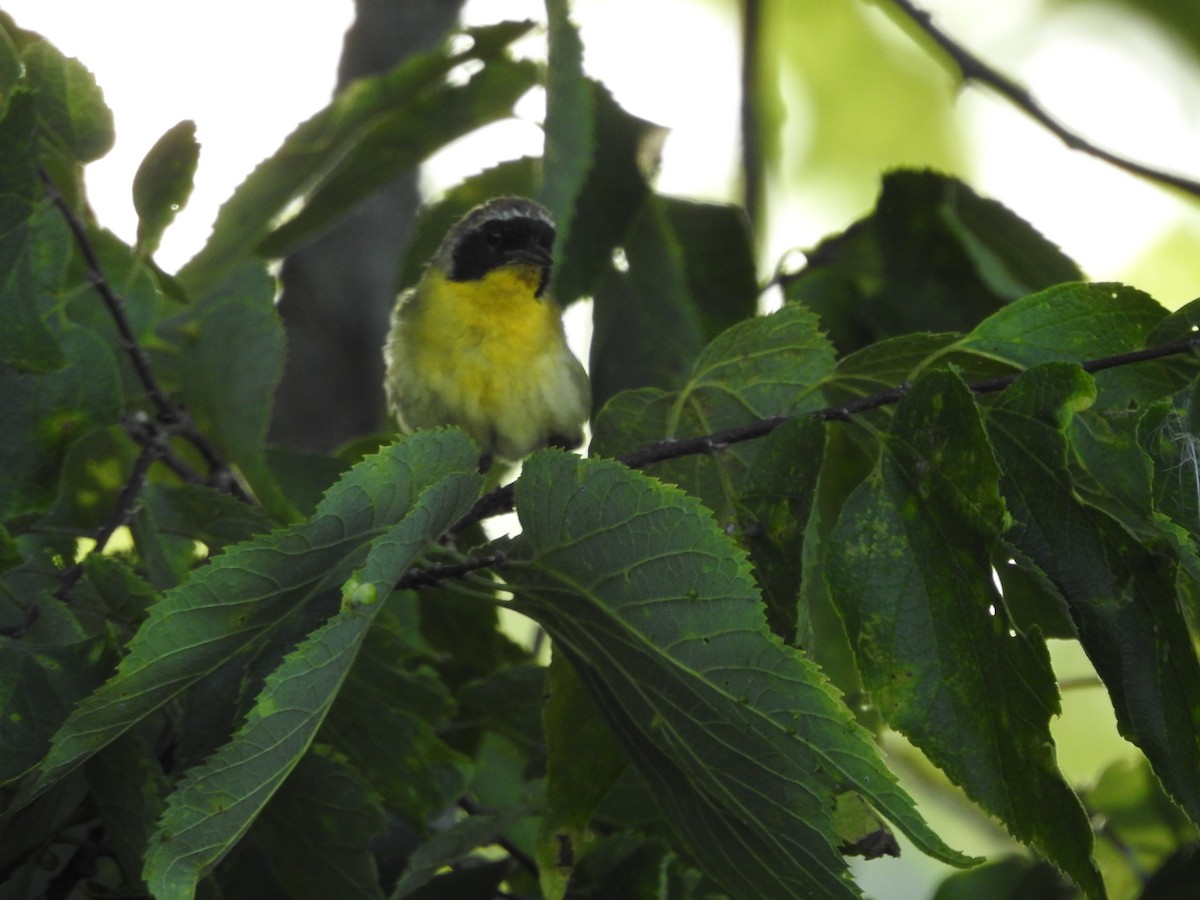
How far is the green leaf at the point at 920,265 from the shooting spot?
329cm

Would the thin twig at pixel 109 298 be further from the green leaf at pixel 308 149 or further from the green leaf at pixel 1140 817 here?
the green leaf at pixel 1140 817

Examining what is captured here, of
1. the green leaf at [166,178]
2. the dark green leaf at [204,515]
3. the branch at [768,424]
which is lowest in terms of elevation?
the branch at [768,424]

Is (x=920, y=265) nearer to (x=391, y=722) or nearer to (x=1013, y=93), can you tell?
(x=1013, y=93)

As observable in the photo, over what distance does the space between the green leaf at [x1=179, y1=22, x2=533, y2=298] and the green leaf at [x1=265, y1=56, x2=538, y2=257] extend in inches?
1.0

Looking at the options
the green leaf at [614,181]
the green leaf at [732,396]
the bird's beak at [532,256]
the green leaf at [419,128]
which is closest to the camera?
the green leaf at [732,396]

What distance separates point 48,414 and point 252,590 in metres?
0.90

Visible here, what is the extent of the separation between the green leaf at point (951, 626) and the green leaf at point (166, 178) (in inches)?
53.0

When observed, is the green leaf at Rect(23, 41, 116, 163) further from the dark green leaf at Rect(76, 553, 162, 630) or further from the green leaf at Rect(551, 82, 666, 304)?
the green leaf at Rect(551, 82, 666, 304)

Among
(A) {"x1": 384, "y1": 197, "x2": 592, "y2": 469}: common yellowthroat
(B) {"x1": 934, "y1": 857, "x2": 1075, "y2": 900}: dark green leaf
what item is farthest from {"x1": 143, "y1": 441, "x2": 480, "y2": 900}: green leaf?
(A) {"x1": 384, "y1": 197, "x2": 592, "y2": 469}: common yellowthroat

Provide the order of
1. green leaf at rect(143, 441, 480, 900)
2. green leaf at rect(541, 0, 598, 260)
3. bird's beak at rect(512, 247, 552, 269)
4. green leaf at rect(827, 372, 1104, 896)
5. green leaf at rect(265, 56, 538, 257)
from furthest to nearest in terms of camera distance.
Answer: bird's beak at rect(512, 247, 552, 269), green leaf at rect(265, 56, 538, 257), green leaf at rect(541, 0, 598, 260), green leaf at rect(827, 372, 1104, 896), green leaf at rect(143, 441, 480, 900)

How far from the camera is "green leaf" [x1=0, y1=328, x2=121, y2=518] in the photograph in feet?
7.59

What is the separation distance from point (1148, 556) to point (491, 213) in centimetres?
300

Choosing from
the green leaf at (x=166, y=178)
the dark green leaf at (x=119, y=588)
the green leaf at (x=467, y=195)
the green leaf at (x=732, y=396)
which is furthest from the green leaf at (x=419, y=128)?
the dark green leaf at (x=119, y=588)

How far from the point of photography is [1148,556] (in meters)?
1.75
